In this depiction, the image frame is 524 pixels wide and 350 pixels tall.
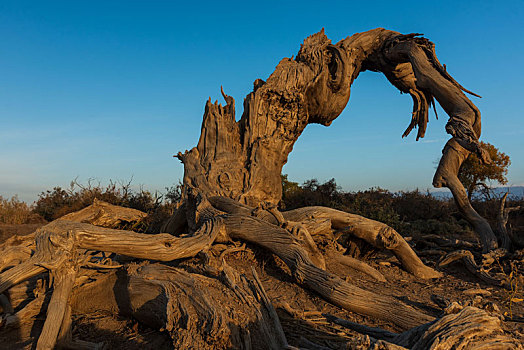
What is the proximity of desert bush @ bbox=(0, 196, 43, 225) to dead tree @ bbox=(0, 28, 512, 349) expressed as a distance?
9505 mm

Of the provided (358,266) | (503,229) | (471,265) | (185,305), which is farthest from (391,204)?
(185,305)

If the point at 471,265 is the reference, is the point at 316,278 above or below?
below

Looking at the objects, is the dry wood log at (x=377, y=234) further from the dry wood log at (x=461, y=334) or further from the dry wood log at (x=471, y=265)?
the dry wood log at (x=461, y=334)

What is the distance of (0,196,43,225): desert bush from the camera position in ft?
45.9

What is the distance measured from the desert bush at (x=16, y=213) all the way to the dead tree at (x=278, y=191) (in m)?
9.50

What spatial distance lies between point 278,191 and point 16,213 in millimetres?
12052

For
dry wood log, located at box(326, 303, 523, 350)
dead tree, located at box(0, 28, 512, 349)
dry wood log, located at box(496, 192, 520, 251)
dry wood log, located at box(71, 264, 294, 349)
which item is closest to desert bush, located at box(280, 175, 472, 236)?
dry wood log, located at box(496, 192, 520, 251)

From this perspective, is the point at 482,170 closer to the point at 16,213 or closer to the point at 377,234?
the point at 377,234

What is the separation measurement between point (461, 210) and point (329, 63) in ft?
13.3

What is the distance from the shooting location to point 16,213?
47.3ft

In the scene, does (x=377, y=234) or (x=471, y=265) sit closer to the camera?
(x=377, y=234)

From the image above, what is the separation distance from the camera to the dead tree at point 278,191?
13.0 ft

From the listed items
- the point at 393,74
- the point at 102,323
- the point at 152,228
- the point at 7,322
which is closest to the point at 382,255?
the point at 393,74

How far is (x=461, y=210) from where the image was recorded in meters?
7.16
